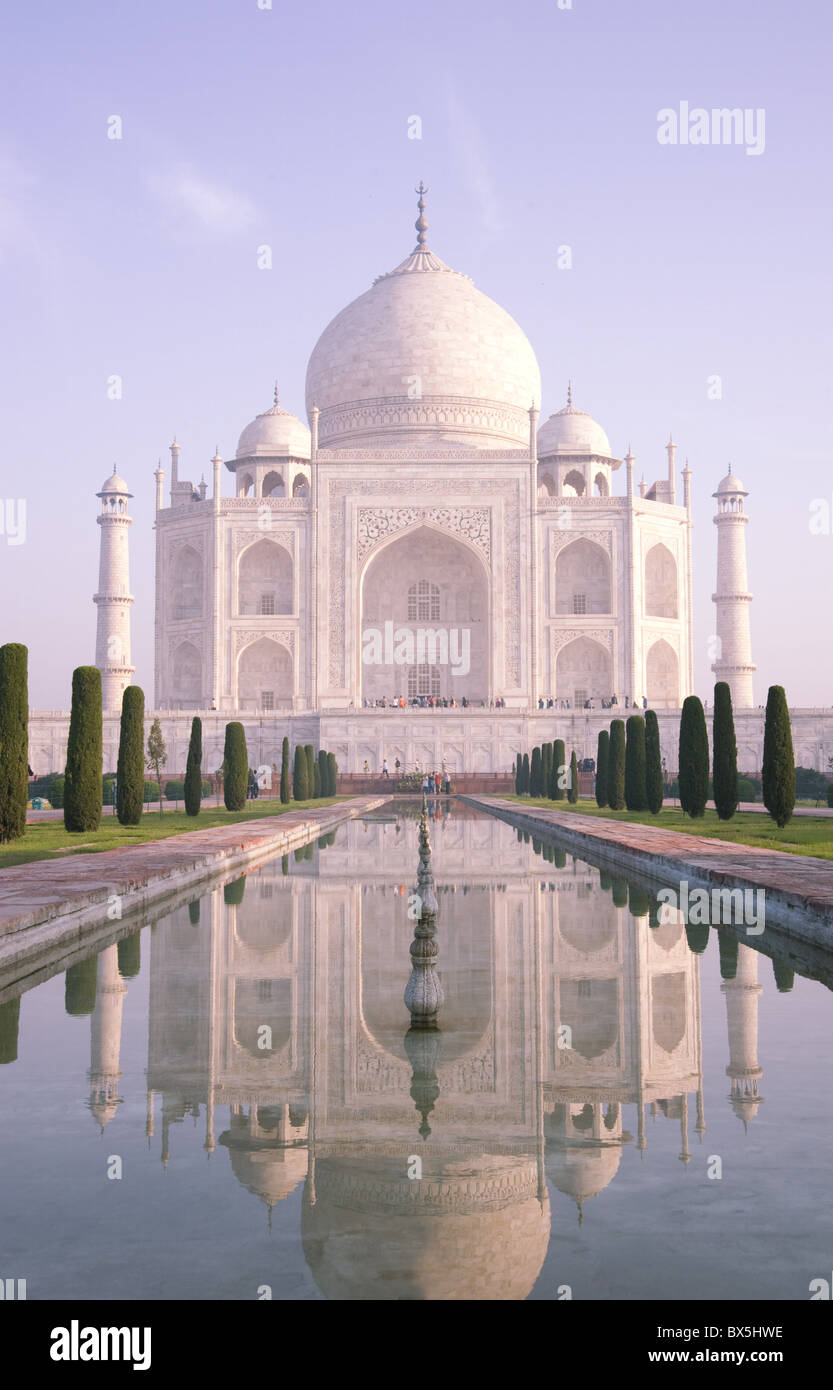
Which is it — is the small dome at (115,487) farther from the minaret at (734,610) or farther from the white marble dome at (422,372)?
the minaret at (734,610)

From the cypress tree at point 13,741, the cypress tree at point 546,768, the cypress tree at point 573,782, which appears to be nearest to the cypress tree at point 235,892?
the cypress tree at point 13,741

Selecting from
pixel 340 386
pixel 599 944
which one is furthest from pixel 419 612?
pixel 599 944

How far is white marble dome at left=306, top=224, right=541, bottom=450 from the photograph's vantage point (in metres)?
39.5

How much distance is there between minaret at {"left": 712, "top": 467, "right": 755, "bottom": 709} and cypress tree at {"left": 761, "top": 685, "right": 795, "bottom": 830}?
77.3 feet

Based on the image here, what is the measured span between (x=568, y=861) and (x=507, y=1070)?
24.8 feet

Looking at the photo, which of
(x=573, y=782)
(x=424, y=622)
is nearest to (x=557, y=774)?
(x=573, y=782)

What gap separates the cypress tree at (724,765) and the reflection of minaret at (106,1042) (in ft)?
36.4

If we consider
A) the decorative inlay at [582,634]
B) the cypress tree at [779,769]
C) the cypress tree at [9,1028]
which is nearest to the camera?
the cypress tree at [9,1028]

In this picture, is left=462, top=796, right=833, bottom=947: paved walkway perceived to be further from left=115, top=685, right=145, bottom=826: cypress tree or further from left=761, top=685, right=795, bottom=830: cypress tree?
left=115, top=685, right=145, bottom=826: cypress tree

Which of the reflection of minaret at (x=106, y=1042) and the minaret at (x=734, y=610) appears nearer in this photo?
the reflection of minaret at (x=106, y=1042)

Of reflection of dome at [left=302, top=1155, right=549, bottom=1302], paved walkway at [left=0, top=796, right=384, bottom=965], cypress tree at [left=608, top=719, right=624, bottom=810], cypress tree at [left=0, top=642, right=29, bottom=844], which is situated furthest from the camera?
cypress tree at [left=608, top=719, right=624, bottom=810]

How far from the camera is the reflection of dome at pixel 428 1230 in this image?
2.14m

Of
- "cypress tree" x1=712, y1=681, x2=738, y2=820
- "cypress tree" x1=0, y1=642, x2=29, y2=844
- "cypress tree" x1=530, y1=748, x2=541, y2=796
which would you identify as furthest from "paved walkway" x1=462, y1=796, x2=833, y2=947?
"cypress tree" x1=530, y1=748, x2=541, y2=796
